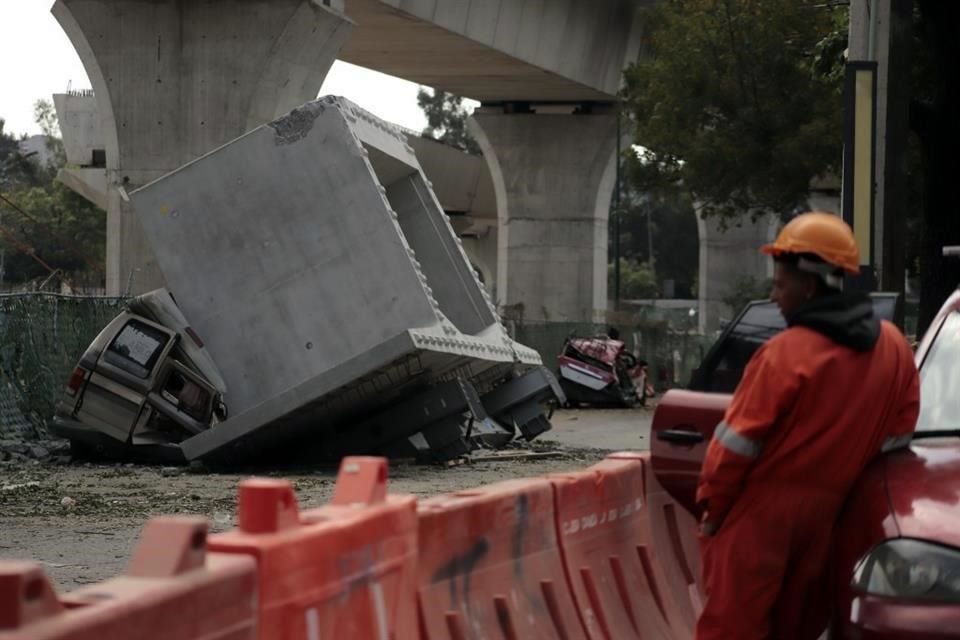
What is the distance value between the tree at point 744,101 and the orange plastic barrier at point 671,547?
30.3 m

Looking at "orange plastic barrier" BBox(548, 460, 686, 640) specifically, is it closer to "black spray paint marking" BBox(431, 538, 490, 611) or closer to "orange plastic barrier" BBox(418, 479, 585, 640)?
"orange plastic barrier" BBox(418, 479, 585, 640)

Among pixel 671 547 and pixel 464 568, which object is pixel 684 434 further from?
pixel 671 547

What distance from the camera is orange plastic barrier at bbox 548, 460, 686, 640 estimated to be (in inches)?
323

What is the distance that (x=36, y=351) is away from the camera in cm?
2412

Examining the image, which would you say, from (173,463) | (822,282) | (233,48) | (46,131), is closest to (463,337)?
(173,463)

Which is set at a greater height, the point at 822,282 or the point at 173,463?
the point at 822,282

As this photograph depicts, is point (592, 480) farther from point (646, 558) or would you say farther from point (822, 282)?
point (822, 282)

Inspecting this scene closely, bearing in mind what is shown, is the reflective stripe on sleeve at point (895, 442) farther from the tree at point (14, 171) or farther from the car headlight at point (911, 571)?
the tree at point (14, 171)

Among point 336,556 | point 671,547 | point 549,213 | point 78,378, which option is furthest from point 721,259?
point 336,556

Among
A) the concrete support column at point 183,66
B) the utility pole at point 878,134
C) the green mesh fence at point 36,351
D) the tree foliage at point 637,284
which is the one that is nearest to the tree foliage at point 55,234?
the tree foliage at point 637,284

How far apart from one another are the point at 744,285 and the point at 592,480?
69.1 metres

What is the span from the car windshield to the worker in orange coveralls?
0.75 m

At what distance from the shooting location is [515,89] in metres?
49.1

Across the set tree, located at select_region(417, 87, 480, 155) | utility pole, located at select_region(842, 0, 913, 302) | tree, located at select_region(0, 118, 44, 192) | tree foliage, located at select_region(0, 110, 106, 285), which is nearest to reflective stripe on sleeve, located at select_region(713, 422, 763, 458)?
utility pole, located at select_region(842, 0, 913, 302)
